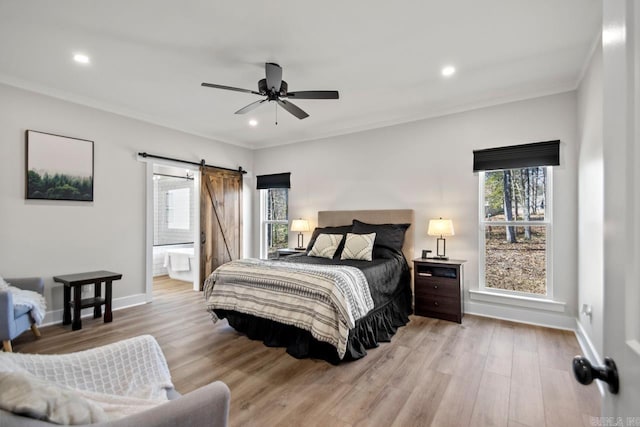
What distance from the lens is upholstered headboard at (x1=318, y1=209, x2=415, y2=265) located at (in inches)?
171

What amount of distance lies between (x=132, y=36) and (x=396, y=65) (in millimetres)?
2424

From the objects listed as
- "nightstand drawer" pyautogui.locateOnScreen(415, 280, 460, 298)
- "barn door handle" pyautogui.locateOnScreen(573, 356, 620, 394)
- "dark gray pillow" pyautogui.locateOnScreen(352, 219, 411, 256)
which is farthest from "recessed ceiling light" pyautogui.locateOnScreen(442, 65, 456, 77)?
"barn door handle" pyautogui.locateOnScreen(573, 356, 620, 394)

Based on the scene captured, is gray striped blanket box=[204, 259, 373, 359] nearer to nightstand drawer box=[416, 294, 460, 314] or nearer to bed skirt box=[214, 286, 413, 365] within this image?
bed skirt box=[214, 286, 413, 365]

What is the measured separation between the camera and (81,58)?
Result: 9.53 feet

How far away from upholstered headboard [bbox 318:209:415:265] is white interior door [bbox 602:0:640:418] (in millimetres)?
3652

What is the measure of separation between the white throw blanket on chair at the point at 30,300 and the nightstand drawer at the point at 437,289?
4.15 m

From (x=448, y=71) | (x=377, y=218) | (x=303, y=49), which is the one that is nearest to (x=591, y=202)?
(x=448, y=71)

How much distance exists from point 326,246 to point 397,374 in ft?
6.52

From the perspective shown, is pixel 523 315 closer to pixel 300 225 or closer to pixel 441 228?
pixel 441 228

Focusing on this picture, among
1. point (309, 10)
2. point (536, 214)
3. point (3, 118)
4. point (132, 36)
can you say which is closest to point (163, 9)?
point (132, 36)

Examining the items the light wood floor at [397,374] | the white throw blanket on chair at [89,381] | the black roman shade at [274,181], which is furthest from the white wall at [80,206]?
the white throw blanket on chair at [89,381]

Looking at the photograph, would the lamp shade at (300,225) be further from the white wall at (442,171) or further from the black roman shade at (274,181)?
the black roman shade at (274,181)

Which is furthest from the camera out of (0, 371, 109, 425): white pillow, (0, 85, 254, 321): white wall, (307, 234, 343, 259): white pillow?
(307, 234, 343, 259): white pillow

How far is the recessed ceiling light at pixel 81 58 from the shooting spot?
2852mm
